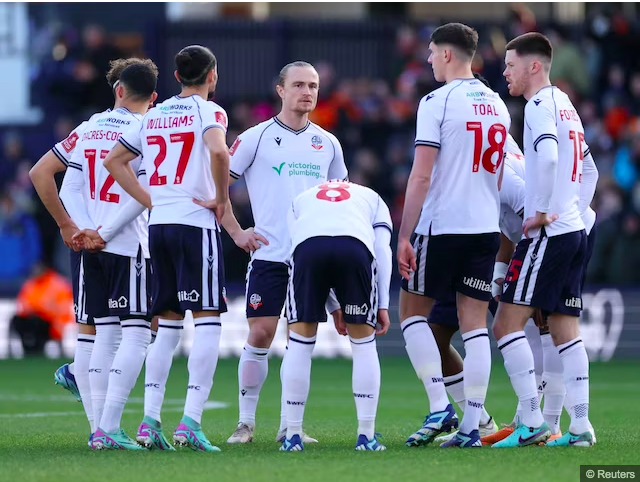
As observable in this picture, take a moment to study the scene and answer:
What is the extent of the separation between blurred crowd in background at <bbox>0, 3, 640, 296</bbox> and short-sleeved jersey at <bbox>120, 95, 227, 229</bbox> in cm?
1128

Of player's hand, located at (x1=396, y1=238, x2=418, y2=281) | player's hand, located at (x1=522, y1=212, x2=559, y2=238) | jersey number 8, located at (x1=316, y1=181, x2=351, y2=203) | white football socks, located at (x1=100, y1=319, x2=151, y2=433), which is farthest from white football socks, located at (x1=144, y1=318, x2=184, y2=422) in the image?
player's hand, located at (x1=522, y1=212, x2=559, y2=238)

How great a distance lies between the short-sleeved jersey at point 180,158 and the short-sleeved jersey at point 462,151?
1.34 metres

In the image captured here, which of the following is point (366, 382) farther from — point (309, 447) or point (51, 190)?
point (51, 190)

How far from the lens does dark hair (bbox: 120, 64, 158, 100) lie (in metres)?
8.25

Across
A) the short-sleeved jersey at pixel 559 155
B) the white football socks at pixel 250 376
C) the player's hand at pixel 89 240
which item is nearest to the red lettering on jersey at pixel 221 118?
the player's hand at pixel 89 240

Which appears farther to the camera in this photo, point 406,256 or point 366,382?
point 406,256

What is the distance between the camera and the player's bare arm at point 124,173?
312 inches

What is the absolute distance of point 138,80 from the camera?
8281mm

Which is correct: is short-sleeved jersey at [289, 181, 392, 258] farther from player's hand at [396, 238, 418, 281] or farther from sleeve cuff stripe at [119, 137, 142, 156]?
sleeve cuff stripe at [119, 137, 142, 156]

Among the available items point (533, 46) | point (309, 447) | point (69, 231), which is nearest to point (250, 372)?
point (309, 447)

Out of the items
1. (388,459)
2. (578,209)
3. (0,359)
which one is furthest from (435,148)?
(0,359)

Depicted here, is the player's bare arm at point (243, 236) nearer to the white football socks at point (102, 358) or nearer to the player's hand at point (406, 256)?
the white football socks at point (102, 358)

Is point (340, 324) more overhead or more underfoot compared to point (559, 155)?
more underfoot

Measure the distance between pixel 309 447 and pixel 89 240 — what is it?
1960 mm
